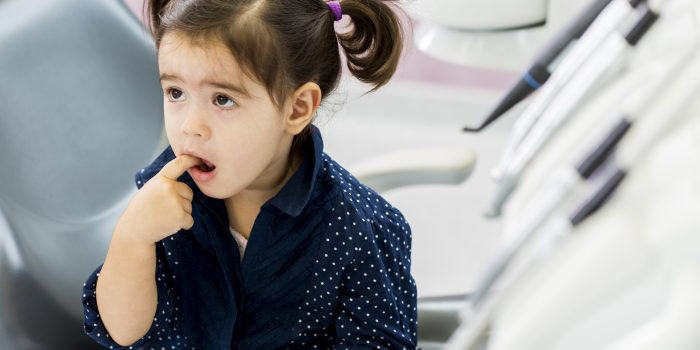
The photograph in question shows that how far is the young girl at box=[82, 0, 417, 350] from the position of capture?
2.24 feet

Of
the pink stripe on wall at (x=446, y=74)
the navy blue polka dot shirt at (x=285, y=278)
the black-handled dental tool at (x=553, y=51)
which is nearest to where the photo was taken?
the black-handled dental tool at (x=553, y=51)

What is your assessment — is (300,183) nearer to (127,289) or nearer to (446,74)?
(127,289)

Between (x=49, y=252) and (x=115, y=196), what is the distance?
0.10 metres

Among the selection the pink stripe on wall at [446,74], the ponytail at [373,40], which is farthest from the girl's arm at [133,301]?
the pink stripe on wall at [446,74]

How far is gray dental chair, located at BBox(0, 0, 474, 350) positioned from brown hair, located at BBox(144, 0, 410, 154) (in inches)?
6.7

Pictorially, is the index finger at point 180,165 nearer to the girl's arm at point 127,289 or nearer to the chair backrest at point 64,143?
the girl's arm at point 127,289

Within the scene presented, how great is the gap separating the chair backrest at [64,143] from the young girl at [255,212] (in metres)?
0.09

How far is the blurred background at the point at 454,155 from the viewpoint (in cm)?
24

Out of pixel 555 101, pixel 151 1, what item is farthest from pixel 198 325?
pixel 555 101

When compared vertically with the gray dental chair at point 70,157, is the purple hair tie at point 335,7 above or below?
above

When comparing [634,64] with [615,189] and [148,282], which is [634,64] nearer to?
[615,189]

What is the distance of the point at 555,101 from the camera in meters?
0.33

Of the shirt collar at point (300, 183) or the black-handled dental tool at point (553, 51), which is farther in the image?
the shirt collar at point (300, 183)

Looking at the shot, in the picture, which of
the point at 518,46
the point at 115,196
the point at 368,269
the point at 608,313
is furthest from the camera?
the point at 115,196
